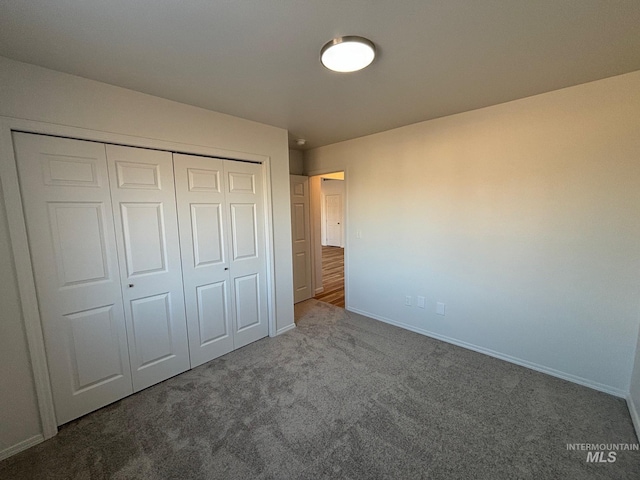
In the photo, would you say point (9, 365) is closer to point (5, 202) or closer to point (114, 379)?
point (114, 379)

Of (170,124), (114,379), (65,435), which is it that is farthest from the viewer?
(170,124)

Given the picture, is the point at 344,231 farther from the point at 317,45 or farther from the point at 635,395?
the point at 635,395

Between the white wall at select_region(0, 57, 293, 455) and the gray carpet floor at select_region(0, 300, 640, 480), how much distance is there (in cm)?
34

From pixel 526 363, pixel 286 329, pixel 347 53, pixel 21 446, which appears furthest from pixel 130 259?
pixel 526 363

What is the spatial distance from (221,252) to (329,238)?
24.6ft

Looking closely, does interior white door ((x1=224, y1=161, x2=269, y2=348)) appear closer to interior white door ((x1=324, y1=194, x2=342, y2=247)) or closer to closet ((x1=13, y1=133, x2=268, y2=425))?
closet ((x1=13, y1=133, x2=268, y2=425))

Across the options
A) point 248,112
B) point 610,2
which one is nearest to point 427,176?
point 610,2

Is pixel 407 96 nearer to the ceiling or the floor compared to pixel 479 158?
nearer to the ceiling

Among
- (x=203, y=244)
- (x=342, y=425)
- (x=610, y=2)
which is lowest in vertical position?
(x=342, y=425)

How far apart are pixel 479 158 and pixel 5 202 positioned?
11.7 feet

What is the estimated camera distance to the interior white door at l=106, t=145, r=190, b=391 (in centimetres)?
203

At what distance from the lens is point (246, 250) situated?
2.85 metres

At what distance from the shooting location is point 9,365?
64.1 inches

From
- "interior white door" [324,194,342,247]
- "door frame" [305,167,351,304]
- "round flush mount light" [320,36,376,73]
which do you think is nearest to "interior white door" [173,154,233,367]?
"round flush mount light" [320,36,376,73]
